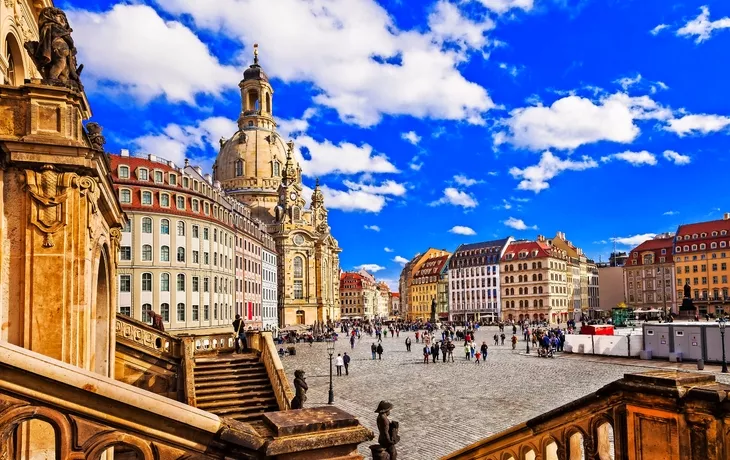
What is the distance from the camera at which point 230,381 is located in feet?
62.5

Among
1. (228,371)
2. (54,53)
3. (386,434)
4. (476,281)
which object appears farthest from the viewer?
(476,281)

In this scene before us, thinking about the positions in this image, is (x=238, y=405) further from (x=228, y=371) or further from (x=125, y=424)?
(x=125, y=424)

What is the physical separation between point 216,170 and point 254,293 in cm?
4466

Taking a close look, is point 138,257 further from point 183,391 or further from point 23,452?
point 23,452

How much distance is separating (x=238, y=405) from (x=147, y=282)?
36.7 meters

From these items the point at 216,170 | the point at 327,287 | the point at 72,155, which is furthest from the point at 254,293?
the point at 72,155

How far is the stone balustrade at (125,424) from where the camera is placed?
357 cm

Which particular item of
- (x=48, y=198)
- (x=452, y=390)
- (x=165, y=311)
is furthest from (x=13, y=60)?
(x=165, y=311)

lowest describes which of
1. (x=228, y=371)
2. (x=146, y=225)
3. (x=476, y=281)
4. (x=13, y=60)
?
(x=228, y=371)

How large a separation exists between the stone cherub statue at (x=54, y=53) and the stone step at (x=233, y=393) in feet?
36.9

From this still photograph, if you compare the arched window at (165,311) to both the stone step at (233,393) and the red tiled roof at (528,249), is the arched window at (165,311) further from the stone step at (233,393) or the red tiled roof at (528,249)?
the red tiled roof at (528,249)

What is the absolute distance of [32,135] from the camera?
8.16 m

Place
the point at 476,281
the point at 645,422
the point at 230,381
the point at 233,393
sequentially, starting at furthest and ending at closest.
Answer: the point at 476,281, the point at 230,381, the point at 233,393, the point at 645,422

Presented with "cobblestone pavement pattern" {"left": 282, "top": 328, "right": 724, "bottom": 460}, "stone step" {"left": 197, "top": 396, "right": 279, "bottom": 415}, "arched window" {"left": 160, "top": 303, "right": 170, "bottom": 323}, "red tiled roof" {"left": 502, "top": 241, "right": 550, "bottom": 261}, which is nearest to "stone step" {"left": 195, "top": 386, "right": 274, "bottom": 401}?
"stone step" {"left": 197, "top": 396, "right": 279, "bottom": 415}
